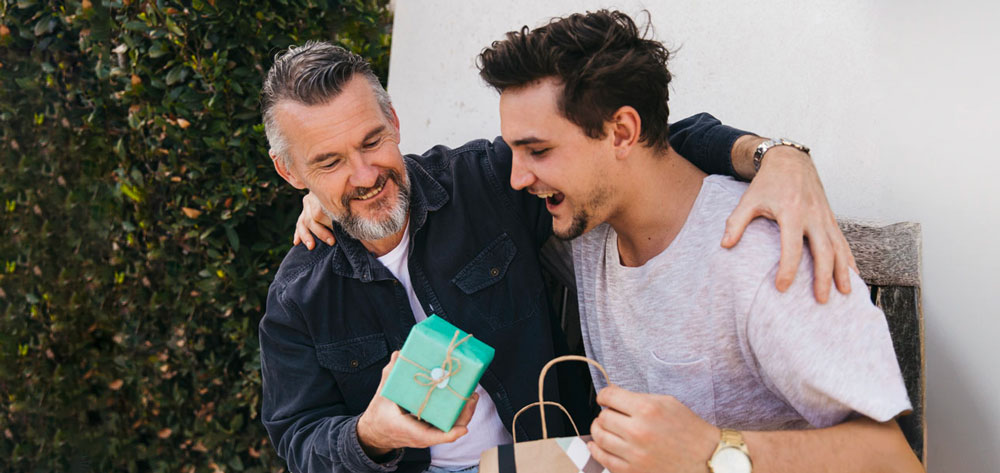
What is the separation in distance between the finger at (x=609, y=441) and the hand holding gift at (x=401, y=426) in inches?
11.5

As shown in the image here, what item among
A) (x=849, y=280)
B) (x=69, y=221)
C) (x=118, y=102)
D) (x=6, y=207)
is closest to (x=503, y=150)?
(x=849, y=280)

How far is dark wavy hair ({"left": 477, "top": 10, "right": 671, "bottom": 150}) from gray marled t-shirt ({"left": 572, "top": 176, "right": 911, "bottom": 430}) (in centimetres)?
27

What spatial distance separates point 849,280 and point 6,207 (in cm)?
415

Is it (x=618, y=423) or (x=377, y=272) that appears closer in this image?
(x=618, y=423)

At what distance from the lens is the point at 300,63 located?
6.92 ft

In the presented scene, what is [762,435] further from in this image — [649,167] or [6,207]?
[6,207]

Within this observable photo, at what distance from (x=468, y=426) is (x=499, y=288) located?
1.43 ft

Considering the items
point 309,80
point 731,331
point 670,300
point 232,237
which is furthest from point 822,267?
point 232,237

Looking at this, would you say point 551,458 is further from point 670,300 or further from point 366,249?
point 366,249

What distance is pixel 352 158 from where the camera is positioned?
209cm

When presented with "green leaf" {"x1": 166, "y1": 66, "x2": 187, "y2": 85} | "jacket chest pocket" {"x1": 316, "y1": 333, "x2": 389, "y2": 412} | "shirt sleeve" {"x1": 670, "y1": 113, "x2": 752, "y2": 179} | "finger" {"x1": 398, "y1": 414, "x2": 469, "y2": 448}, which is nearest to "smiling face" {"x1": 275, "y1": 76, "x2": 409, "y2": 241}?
"jacket chest pocket" {"x1": 316, "y1": 333, "x2": 389, "y2": 412}

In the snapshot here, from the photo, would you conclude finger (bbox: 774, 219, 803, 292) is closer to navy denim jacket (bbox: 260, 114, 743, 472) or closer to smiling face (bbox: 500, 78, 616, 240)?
smiling face (bbox: 500, 78, 616, 240)

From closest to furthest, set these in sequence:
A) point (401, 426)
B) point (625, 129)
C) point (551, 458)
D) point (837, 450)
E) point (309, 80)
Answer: point (837, 450)
point (551, 458)
point (401, 426)
point (625, 129)
point (309, 80)

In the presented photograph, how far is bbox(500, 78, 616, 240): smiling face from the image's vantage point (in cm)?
174
